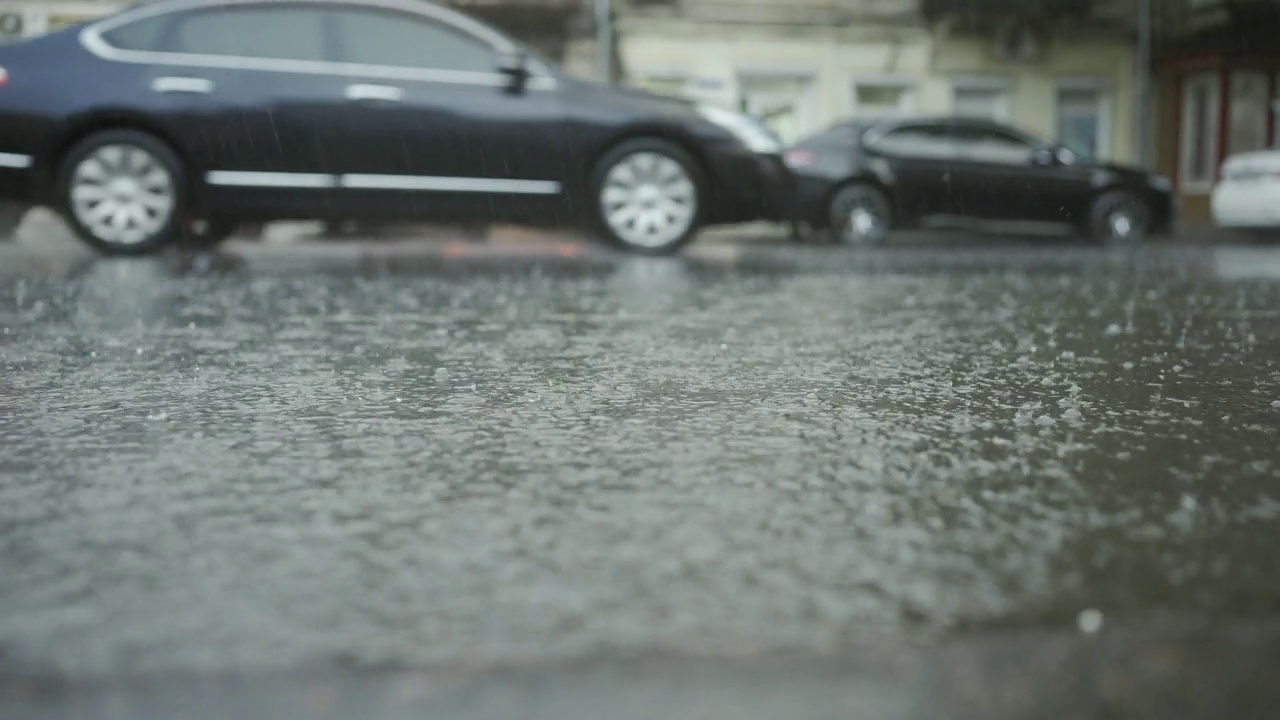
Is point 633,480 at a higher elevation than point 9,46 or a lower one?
lower

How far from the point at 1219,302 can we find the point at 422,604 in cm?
587

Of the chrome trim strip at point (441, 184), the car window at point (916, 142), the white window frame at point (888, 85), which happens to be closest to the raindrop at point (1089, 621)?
the chrome trim strip at point (441, 184)

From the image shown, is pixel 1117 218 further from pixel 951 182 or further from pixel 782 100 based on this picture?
pixel 782 100

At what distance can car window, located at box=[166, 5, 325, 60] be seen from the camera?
28.7 ft

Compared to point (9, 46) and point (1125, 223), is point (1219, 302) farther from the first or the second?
point (1125, 223)

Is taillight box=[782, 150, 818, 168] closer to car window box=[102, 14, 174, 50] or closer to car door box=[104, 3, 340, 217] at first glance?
car door box=[104, 3, 340, 217]

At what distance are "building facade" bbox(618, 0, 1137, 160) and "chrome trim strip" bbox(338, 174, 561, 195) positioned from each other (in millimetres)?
14788

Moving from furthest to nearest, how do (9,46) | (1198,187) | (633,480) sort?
1. (1198,187)
2. (9,46)
3. (633,480)

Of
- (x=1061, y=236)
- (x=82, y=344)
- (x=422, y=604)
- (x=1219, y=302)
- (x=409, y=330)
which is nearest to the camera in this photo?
(x=422, y=604)

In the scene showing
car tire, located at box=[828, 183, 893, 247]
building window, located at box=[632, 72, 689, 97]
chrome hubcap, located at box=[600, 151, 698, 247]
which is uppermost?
building window, located at box=[632, 72, 689, 97]

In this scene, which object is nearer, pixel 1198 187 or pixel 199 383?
pixel 199 383

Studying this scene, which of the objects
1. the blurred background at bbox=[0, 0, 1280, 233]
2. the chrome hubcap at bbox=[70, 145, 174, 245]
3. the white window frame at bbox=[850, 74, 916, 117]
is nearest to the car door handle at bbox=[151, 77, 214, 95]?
the chrome hubcap at bbox=[70, 145, 174, 245]

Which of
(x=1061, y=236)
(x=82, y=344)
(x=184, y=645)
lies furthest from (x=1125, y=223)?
(x=184, y=645)

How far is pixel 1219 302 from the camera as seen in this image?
702cm
